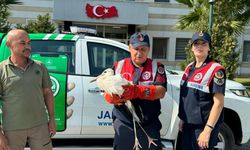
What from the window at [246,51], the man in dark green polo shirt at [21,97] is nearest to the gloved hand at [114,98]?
the man in dark green polo shirt at [21,97]

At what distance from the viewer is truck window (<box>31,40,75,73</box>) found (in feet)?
14.9

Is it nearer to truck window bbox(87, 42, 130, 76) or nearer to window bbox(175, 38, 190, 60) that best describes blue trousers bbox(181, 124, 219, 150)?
truck window bbox(87, 42, 130, 76)

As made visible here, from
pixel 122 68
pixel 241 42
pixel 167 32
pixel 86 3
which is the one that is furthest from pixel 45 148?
pixel 241 42

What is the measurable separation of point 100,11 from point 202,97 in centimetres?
1712

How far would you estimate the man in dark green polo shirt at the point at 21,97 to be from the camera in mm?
2963

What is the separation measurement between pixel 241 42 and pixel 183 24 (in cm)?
1042

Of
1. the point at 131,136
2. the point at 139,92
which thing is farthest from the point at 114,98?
the point at 131,136

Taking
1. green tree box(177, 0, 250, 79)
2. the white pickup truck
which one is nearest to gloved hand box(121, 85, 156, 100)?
the white pickup truck

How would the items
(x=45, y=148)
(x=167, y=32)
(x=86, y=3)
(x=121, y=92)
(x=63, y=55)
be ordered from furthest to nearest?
(x=167, y=32) < (x=86, y=3) < (x=63, y=55) < (x=45, y=148) < (x=121, y=92)

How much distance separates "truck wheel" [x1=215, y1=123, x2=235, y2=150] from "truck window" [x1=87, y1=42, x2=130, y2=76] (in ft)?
5.47

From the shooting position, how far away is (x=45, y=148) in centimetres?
316

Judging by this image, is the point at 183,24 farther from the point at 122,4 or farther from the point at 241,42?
the point at 241,42

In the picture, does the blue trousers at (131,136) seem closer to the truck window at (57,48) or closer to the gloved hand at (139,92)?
the gloved hand at (139,92)

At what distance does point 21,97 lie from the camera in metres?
3.00
